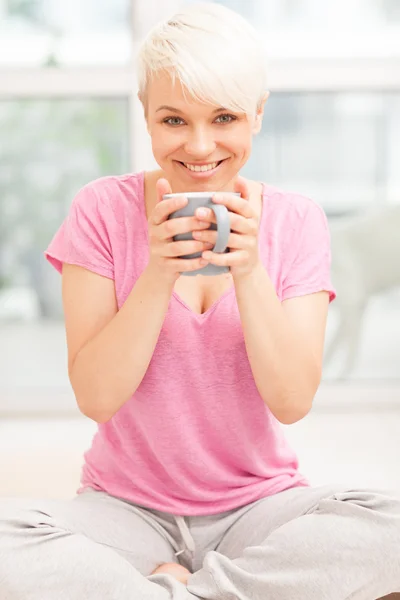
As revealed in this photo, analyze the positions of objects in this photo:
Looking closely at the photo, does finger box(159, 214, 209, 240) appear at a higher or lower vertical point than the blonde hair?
lower

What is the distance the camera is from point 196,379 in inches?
53.9

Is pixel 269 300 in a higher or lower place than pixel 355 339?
higher

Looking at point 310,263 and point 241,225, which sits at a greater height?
point 241,225

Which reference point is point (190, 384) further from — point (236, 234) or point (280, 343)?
point (236, 234)

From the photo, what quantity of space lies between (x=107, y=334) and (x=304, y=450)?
3.43ft

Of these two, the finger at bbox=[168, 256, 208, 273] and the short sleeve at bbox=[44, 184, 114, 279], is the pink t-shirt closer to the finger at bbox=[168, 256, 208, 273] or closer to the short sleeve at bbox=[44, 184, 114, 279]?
the short sleeve at bbox=[44, 184, 114, 279]

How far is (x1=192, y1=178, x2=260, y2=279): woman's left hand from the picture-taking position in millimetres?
1150

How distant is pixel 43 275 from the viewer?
2.75 meters

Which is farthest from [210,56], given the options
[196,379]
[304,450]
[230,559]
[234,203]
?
[304,450]

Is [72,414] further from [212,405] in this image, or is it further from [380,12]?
[380,12]

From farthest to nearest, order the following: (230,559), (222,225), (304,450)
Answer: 1. (304,450)
2. (230,559)
3. (222,225)

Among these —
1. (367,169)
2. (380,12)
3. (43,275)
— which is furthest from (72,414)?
(380,12)

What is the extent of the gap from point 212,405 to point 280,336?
17 centimetres

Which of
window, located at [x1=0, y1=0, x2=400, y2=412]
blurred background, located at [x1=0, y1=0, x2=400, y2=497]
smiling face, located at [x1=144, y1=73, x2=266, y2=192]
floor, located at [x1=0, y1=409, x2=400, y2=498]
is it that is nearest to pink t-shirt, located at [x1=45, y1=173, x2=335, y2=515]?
smiling face, located at [x1=144, y1=73, x2=266, y2=192]
